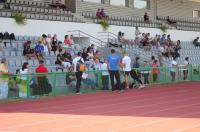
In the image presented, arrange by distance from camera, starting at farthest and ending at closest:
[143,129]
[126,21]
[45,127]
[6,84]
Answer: [126,21], [6,84], [45,127], [143,129]

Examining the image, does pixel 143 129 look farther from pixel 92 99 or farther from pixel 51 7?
pixel 51 7

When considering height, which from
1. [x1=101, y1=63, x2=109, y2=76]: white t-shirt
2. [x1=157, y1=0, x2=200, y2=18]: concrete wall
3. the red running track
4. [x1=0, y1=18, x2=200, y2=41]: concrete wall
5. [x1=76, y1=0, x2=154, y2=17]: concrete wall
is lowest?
the red running track

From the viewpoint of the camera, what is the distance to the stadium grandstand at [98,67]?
39.2 ft

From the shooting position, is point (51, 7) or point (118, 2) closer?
point (51, 7)

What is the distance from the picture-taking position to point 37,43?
2423 cm

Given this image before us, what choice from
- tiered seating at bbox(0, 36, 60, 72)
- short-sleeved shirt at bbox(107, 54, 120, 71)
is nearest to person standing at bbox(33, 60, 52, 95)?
tiered seating at bbox(0, 36, 60, 72)

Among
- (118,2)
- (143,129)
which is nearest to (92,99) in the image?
(143,129)

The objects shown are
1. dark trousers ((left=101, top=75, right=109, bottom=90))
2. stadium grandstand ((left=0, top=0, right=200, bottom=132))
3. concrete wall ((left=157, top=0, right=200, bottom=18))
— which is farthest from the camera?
concrete wall ((left=157, top=0, right=200, bottom=18))

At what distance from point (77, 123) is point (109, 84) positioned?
10663 millimetres

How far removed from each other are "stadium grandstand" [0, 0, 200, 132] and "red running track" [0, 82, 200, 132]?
0.08 feet

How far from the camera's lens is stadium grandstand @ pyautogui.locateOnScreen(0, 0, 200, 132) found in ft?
39.2

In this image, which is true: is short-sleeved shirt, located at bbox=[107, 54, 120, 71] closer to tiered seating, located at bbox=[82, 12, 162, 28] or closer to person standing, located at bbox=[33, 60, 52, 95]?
person standing, located at bbox=[33, 60, 52, 95]

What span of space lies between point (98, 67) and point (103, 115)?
10425 mm

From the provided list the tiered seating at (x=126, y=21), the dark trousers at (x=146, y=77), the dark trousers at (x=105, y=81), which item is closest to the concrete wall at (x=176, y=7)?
the tiered seating at (x=126, y=21)
